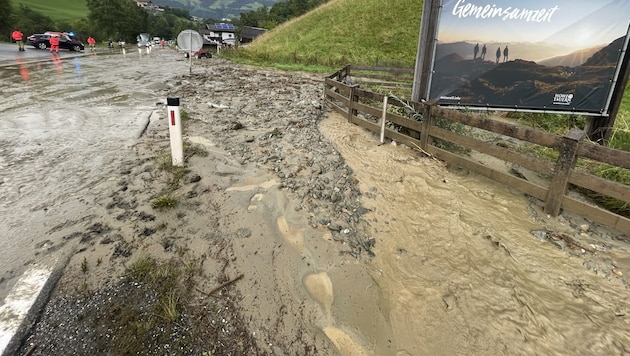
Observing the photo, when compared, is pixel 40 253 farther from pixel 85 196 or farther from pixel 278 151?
pixel 278 151

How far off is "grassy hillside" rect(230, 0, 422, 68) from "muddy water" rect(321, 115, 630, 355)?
79.7ft

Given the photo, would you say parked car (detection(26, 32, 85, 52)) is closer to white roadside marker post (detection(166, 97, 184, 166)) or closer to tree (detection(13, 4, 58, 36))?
tree (detection(13, 4, 58, 36))

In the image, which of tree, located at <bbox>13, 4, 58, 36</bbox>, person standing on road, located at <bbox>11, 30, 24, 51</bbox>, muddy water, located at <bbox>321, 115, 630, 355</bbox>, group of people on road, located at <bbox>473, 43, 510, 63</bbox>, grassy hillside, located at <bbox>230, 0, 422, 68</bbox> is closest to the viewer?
muddy water, located at <bbox>321, 115, 630, 355</bbox>

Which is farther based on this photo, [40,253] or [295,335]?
[40,253]

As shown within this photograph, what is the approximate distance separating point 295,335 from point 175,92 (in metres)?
12.8

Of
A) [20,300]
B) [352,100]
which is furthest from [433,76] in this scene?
[20,300]

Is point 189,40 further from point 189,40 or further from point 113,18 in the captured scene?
point 113,18

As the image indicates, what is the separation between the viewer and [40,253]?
11.9 feet

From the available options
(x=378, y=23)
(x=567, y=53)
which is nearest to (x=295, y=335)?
(x=567, y=53)

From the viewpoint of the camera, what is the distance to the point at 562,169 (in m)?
5.00

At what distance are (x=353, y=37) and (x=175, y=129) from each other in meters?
30.1

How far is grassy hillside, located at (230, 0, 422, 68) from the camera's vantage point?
29688 millimetres

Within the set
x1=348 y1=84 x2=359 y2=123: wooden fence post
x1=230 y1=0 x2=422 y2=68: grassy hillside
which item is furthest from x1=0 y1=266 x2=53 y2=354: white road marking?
x1=230 y1=0 x2=422 y2=68: grassy hillside

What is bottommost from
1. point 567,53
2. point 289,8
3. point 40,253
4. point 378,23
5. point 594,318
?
point 594,318
